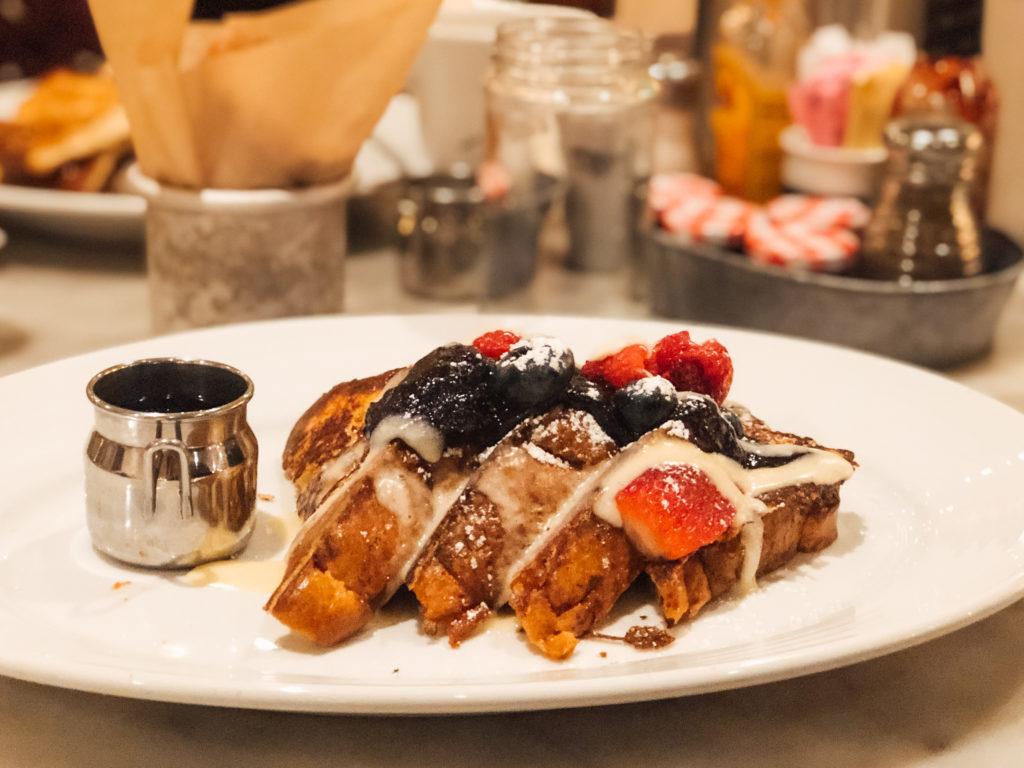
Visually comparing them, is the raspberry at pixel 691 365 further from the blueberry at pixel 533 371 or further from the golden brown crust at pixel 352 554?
the golden brown crust at pixel 352 554

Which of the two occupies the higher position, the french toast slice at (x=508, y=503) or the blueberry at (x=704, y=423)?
the blueberry at (x=704, y=423)

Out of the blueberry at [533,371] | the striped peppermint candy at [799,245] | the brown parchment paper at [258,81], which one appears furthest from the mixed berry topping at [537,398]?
the striped peppermint candy at [799,245]

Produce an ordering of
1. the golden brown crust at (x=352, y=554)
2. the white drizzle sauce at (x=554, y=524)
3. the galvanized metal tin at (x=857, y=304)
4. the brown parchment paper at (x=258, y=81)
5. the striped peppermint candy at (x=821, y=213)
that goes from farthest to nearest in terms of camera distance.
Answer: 1. the striped peppermint candy at (x=821, y=213)
2. the galvanized metal tin at (x=857, y=304)
3. the brown parchment paper at (x=258, y=81)
4. the white drizzle sauce at (x=554, y=524)
5. the golden brown crust at (x=352, y=554)

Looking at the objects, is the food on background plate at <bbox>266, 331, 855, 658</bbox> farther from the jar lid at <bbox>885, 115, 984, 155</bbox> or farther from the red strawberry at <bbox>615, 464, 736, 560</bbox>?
the jar lid at <bbox>885, 115, 984, 155</bbox>

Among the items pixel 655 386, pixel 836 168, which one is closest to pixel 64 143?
pixel 836 168

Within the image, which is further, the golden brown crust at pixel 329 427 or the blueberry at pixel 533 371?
the golden brown crust at pixel 329 427

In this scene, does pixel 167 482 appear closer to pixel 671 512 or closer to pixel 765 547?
pixel 671 512

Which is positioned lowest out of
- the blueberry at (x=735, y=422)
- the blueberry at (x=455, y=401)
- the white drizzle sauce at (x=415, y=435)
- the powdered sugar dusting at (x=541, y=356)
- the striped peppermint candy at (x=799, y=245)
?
the striped peppermint candy at (x=799, y=245)
